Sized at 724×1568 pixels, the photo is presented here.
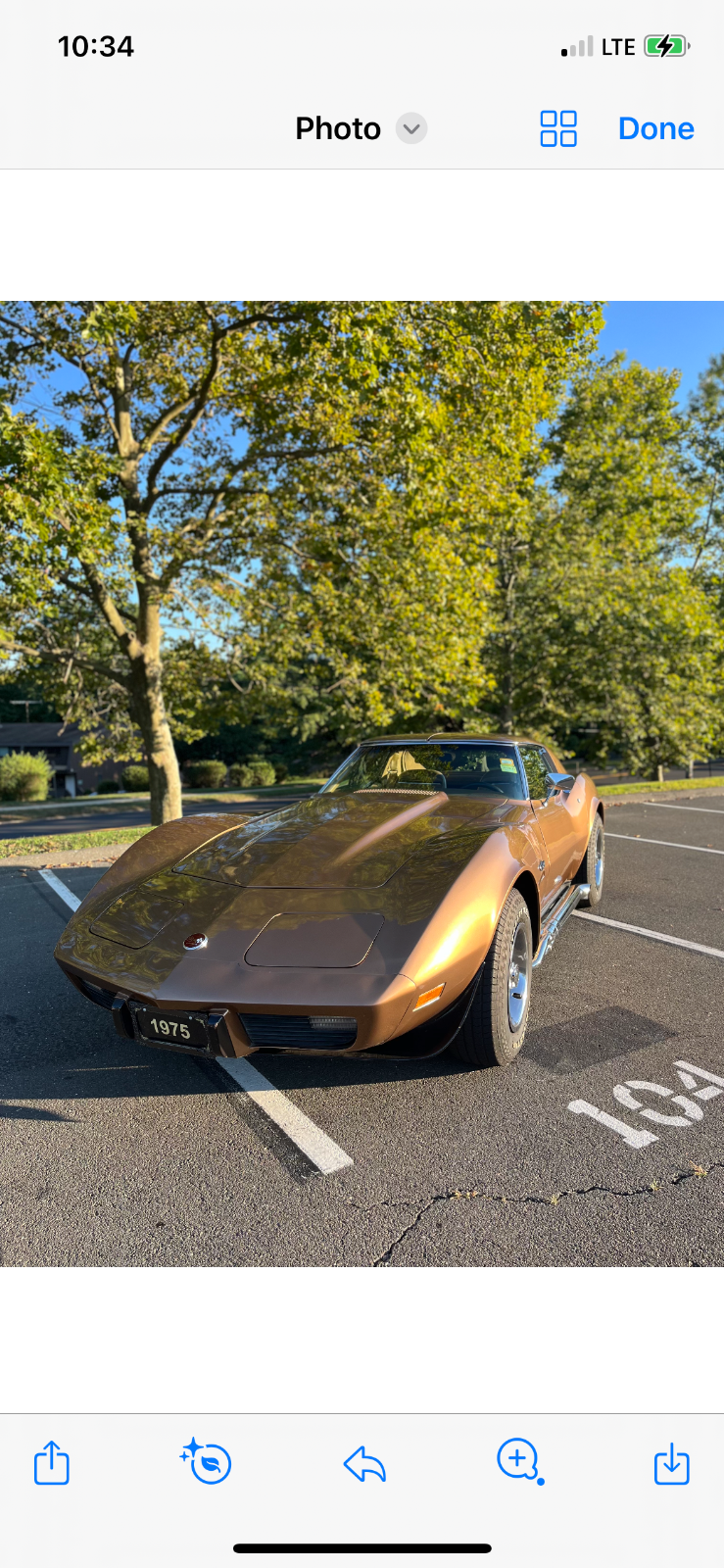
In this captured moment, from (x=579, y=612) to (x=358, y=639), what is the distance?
596cm

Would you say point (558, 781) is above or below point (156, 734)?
below

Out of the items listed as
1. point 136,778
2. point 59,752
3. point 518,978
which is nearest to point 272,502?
point 518,978

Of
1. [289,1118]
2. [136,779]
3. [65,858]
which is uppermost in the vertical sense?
[65,858]

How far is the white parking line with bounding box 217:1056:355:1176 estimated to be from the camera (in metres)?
2.55

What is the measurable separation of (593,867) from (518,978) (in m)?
2.48

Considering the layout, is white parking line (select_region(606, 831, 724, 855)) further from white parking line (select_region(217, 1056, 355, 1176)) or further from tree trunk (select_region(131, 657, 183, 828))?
white parking line (select_region(217, 1056, 355, 1176))

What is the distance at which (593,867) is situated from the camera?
5559 millimetres

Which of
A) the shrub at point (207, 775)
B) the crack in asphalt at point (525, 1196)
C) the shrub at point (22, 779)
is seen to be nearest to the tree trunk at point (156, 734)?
the crack in asphalt at point (525, 1196)

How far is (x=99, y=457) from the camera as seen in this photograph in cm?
857

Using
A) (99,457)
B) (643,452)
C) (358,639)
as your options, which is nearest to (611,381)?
(643,452)
